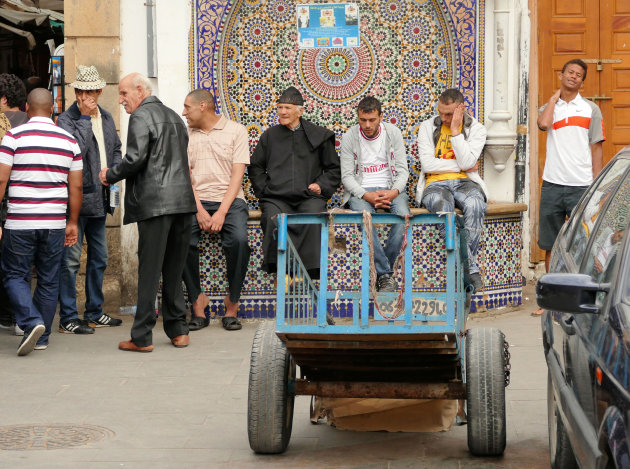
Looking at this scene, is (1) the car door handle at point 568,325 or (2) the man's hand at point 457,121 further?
(2) the man's hand at point 457,121

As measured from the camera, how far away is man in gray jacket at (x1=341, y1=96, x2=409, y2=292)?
954 centimetres

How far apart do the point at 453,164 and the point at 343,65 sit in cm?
148

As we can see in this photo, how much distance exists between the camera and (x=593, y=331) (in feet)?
12.7

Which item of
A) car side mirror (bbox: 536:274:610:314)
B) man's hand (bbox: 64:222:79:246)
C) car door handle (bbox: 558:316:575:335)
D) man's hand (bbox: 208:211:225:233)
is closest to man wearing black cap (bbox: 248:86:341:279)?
man's hand (bbox: 208:211:225:233)

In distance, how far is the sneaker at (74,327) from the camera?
915 centimetres

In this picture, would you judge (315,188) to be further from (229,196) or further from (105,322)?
(105,322)

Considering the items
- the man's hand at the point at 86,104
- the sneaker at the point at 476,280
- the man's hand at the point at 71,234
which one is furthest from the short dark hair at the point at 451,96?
the man's hand at the point at 71,234

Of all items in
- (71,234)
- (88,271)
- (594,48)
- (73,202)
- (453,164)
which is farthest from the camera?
(594,48)

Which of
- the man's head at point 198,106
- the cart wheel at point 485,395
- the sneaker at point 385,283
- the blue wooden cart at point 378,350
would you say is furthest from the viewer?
the man's head at point 198,106

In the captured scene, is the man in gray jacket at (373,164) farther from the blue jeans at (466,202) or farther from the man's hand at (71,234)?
the man's hand at (71,234)

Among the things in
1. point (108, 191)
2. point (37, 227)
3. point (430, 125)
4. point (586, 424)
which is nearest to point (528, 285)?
point (430, 125)

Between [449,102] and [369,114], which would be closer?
[369,114]

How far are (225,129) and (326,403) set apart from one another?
4.14 meters

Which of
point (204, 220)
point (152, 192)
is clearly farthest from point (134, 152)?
point (204, 220)
